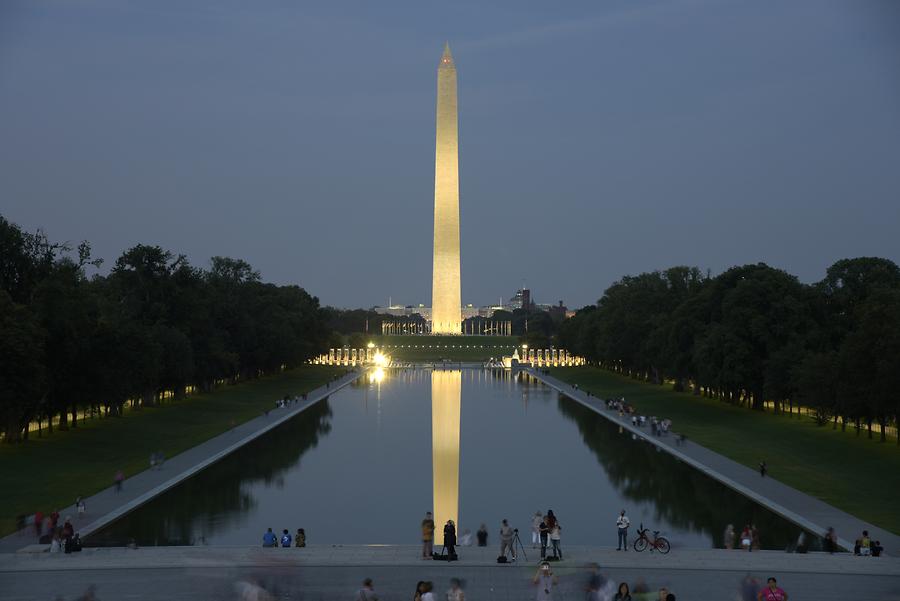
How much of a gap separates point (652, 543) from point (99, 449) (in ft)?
79.4

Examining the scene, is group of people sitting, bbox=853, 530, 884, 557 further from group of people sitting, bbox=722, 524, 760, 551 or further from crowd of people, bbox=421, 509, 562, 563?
Result: crowd of people, bbox=421, 509, 562, 563

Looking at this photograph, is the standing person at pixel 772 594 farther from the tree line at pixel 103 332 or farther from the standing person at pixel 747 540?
the tree line at pixel 103 332

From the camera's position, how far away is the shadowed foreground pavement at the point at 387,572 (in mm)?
17953

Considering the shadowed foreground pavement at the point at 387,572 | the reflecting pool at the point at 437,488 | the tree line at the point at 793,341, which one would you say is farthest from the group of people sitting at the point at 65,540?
the tree line at the point at 793,341

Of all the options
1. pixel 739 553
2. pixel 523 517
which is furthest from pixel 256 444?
pixel 739 553

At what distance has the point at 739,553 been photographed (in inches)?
835

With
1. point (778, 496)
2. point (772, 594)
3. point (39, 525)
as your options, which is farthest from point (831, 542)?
point (39, 525)

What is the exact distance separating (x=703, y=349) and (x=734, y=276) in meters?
7.89

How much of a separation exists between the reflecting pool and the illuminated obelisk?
74595 mm

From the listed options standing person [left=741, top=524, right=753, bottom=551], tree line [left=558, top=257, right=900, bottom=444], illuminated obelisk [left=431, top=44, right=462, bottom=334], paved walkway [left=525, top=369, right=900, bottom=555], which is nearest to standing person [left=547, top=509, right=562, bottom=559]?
standing person [left=741, top=524, right=753, bottom=551]

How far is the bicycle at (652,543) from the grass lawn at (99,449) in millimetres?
13560

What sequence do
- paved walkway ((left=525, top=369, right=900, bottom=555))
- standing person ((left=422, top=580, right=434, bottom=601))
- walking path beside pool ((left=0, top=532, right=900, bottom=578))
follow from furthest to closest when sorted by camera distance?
paved walkway ((left=525, top=369, right=900, bottom=555)), walking path beside pool ((left=0, top=532, right=900, bottom=578)), standing person ((left=422, top=580, right=434, bottom=601))

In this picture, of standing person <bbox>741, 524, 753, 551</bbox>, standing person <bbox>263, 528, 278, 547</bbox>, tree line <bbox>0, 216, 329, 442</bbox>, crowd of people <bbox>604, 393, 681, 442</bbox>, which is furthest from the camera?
crowd of people <bbox>604, 393, 681, 442</bbox>

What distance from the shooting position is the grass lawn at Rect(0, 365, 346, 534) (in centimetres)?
2839
